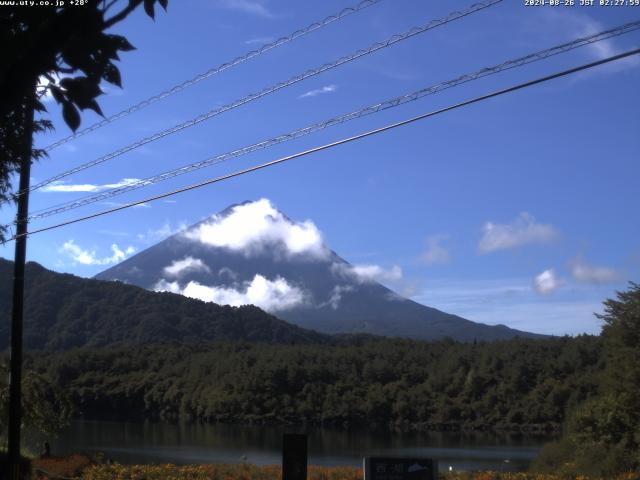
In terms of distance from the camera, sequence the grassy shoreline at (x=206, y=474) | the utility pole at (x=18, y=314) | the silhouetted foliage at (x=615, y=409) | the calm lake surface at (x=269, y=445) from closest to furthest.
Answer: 1. the utility pole at (x=18, y=314)
2. the grassy shoreline at (x=206, y=474)
3. the silhouetted foliage at (x=615, y=409)
4. the calm lake surface at (x=269, y=445)

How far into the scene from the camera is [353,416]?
86.6 metres

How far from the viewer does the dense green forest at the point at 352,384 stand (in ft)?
258

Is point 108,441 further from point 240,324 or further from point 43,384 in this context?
point 240,324

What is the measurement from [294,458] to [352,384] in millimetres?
81964

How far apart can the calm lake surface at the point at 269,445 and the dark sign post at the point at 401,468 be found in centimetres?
1994

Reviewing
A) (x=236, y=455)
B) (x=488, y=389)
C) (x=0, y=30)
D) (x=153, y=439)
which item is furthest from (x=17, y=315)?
(x=488, y=389)

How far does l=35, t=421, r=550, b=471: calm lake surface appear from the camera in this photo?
138 feet

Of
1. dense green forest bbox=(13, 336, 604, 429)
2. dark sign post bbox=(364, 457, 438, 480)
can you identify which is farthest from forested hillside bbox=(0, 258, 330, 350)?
dark sign post bbox=(364, 457, 438, 480)

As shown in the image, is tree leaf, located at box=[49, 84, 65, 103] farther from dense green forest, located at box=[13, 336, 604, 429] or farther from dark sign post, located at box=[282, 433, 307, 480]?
dense green forest, located at box=[13, 336, 604, 429]

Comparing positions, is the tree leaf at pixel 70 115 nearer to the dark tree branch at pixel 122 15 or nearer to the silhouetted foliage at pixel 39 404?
the dark tree branch at pixel 122 15

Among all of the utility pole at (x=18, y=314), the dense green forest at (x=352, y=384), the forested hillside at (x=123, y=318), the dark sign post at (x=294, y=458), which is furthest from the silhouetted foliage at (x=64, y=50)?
the forested hillside at (x=123, y=318)

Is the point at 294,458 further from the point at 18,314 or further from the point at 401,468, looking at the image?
the point at 18,314

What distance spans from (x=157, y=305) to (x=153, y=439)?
12442 cm

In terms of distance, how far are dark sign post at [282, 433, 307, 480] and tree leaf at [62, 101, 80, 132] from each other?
327 inches
